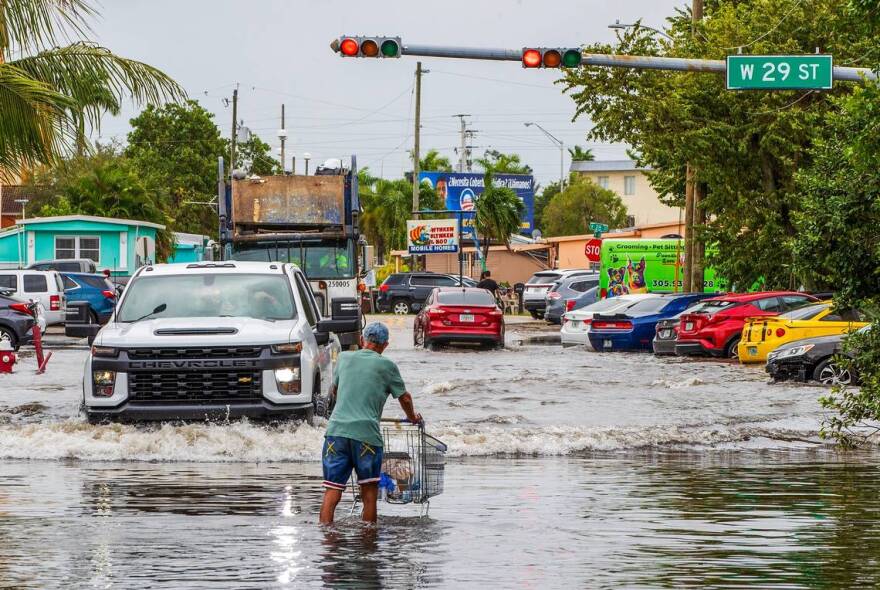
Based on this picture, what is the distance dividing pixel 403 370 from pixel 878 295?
592 inches

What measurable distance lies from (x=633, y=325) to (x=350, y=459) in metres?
26.5

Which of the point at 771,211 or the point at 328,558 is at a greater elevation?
the point at 771,211

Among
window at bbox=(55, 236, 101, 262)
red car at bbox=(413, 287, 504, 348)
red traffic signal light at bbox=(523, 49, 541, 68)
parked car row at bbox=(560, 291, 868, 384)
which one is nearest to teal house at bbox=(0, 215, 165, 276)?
window at bbox=(55, 236, 101, 262)

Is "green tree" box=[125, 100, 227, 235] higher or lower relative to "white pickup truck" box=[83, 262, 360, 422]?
higher

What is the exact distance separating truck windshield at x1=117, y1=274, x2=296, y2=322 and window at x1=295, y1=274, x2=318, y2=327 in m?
0.36

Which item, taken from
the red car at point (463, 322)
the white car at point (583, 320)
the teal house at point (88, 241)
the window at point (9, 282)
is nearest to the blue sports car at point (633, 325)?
the white car at point (583, 320)

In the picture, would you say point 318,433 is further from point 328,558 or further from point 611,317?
point 611,317

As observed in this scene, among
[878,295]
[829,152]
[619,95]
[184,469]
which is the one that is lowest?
[184,469]

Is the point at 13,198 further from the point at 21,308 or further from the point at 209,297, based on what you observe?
the point at 209,297

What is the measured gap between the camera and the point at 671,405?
74.7 ft

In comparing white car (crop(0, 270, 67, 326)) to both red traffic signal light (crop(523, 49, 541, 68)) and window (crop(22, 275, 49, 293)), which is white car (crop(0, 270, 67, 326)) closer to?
window (crop(22, 275, 49, 293))

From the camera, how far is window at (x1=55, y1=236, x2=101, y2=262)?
56.5 meters

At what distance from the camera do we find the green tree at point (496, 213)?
84.5m

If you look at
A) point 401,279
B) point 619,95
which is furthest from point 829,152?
point 401,279
